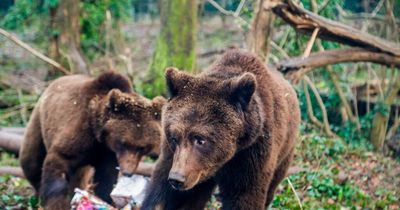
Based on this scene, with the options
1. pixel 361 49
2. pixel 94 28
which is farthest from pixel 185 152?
pixel 94 28

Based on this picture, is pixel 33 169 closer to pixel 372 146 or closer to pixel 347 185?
pixel 347 185

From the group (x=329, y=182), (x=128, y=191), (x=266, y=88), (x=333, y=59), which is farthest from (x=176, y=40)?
(x=266, y=88)

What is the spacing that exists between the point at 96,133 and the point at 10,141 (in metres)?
3.35

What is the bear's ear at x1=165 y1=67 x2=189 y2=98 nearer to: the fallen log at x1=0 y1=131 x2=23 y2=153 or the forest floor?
the forest floor

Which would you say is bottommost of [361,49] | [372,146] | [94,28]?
[372,146]

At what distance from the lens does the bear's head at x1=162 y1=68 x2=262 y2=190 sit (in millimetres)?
4984

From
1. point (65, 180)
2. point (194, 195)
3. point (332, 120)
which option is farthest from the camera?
point (332, 120)

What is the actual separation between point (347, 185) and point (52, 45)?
7.46 meters

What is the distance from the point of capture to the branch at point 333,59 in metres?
8.91

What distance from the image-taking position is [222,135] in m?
5.05

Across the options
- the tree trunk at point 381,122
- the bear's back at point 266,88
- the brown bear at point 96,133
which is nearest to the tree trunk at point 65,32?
the brown bear at point 96,133

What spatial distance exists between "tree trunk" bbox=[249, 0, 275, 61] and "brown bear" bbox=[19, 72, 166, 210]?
7.81 feet

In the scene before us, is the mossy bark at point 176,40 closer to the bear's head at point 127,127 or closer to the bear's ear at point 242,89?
the bear's head at point 127,127

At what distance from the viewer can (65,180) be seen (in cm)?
729
